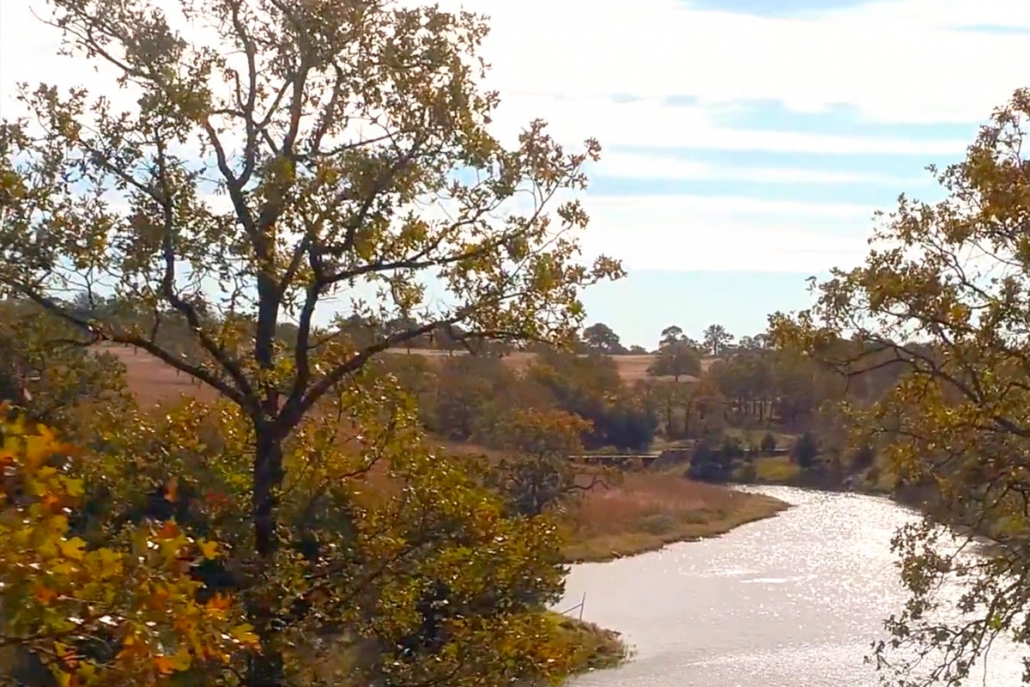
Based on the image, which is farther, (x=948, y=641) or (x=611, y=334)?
(x=611, y=334)

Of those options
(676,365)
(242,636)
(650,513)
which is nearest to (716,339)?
(676,365)

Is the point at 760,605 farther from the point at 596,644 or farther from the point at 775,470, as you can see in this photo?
the point at 775,470

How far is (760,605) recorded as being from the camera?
2283 centimetres

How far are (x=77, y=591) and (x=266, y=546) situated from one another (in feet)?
13.0

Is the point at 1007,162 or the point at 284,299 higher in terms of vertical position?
the point at 1007,162

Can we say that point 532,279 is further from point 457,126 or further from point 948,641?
point 948,641

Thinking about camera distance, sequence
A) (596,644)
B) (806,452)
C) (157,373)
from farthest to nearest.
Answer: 1. (806,452)
2. (596,644)
3. (157,373)

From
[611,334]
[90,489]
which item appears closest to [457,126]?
[90,489]

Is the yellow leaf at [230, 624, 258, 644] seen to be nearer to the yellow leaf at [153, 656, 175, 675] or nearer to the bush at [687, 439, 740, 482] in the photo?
the yellow leaf at [153, 656, 175, 675]

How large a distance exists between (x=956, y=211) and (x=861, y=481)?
100 ft

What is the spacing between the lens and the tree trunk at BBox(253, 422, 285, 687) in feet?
22.0

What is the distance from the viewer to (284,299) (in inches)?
285

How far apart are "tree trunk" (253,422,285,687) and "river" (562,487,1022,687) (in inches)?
355

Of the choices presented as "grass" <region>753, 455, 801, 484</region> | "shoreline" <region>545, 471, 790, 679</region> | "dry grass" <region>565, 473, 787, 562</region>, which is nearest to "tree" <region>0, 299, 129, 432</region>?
"shoreline" <region>545, 471, 790, 679</region>
